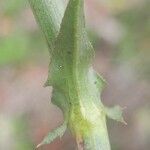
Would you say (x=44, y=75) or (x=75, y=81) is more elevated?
(x=75, y=81)

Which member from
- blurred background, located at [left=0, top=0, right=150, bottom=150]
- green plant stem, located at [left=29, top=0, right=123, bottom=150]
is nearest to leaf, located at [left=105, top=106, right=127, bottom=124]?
green plant stem, located at [left=29, top=0, right=123, bottom=150]

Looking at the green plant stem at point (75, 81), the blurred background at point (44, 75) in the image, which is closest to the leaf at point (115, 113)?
the green plant stem at point (75, 81)

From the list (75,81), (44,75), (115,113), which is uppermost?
(75,81)

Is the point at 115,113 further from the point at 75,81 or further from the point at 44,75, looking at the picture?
the point at 44,75

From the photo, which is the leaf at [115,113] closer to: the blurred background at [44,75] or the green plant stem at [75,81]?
the green plant stem at [75,81]

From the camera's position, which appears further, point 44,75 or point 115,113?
point 44,75

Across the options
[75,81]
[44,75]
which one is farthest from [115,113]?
[44,75]

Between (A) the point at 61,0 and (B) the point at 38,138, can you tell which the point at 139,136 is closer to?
(B) the point at 38,138

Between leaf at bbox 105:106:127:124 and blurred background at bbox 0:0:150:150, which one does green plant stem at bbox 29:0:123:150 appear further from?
blurred background at bbox 0:0:150:150

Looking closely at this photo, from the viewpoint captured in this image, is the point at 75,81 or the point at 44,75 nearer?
the point at 75,81
